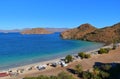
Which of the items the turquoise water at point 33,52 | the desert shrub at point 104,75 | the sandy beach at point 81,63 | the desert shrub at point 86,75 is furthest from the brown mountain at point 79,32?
the desert shrub at point 104,75

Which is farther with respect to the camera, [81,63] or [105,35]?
[105,35]

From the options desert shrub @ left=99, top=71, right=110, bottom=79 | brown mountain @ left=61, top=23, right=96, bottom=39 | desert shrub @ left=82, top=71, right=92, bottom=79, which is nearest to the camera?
desert shrub @ left=99, top=71, right=110, bottom=79

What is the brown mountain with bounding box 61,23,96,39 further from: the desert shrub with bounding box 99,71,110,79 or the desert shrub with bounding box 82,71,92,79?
the desert shrub with bounding box 99,71,110,79

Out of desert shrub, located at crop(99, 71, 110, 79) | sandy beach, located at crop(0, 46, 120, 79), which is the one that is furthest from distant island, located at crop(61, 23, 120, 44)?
desert shrub, located at crop(99, 71, 110, 79)

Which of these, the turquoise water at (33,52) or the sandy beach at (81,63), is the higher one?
the sandy beach at (81,63)

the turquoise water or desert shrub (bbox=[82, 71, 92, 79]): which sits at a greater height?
desert shrub (bbox=[82, 71, 92, 79])

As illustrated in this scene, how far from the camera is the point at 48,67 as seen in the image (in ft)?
124

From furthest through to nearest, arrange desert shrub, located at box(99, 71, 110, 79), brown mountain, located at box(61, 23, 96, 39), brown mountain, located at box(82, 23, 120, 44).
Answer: brown mountain, located at box(61, 23, 96, 39) → brown mountain, located at box(82, 23, 120, 44) → desert shrub, located at box(99, 71, 110, 79)

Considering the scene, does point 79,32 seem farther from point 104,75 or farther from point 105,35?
point 104,75

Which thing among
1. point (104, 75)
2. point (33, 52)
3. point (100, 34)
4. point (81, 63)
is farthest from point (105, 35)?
point (104, 75)

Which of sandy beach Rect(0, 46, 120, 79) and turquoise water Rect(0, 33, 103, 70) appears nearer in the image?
sandy beach Rect(0, 46, 120, 79)

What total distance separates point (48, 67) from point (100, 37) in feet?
260

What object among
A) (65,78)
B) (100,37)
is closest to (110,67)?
(65,78)

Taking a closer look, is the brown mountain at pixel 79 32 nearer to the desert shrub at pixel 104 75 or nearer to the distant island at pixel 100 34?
the distant island at pixel 100 34
